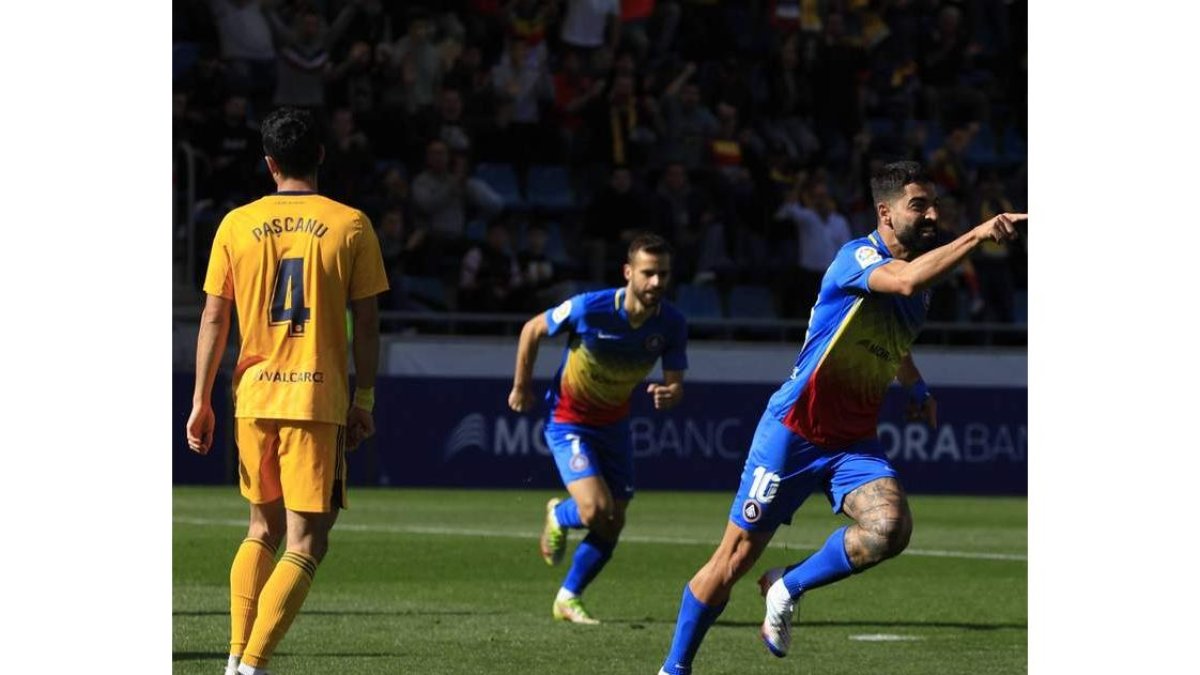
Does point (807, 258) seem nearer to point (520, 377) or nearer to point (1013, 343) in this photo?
point (1013, 343)

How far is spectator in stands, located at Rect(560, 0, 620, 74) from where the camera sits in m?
24.8

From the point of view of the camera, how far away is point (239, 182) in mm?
21578

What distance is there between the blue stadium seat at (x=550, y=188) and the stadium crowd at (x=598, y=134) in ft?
0.07

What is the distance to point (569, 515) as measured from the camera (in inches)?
Result: 481

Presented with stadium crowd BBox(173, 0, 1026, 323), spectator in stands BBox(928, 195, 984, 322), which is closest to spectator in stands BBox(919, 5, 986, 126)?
stadium crowd BBox(173, 0, 1026, 323)

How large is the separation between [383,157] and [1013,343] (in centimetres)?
741

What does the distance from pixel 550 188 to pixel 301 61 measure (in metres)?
3.25

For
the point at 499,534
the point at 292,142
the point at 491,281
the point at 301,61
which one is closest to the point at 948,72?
the point at 491,281

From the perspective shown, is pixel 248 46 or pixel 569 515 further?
pixel 248 46

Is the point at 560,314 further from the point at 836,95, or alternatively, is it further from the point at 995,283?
the point at 836,95

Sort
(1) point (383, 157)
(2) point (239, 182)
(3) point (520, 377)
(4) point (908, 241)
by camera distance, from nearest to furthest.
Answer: (4) point (908, 241)
(3) point (520, 377)
(2) point (239, 182)
(1) point (383, 157)

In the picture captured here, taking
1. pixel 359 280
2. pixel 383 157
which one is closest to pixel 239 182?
pixel 383 157

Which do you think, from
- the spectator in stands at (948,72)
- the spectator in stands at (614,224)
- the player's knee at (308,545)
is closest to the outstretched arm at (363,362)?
the player's knee at (308,545)

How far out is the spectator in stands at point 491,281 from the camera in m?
22.6
